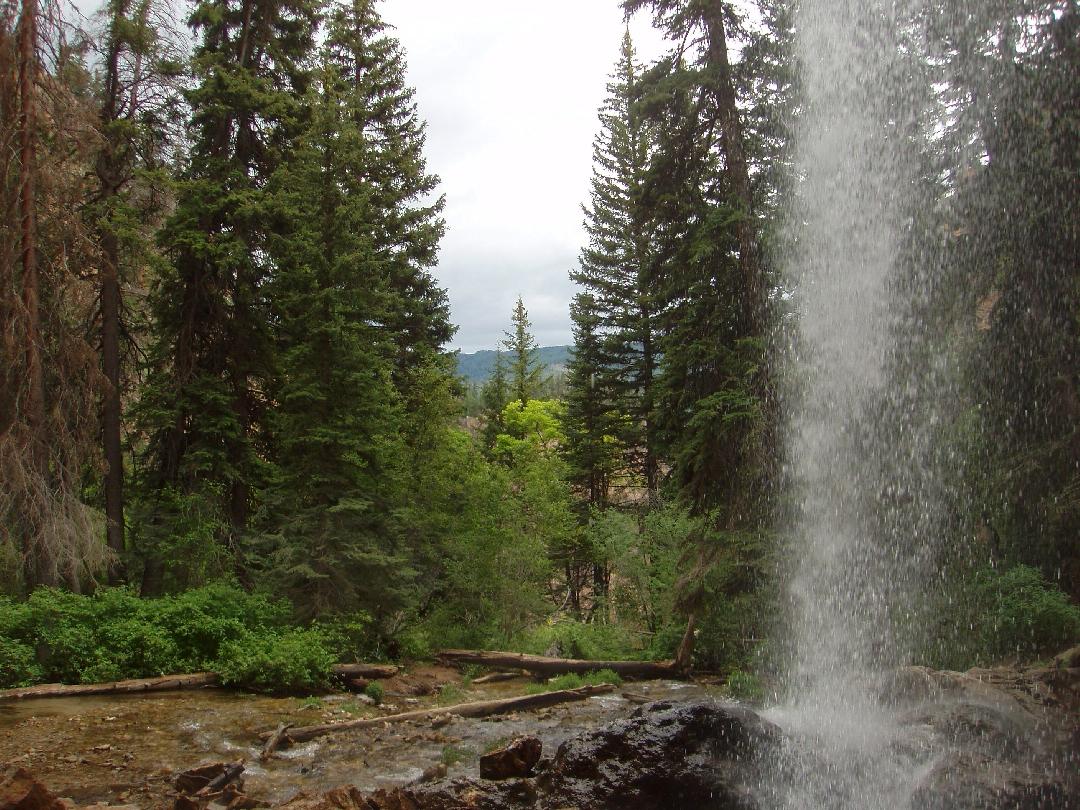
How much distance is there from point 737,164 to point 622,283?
15321 millimetres

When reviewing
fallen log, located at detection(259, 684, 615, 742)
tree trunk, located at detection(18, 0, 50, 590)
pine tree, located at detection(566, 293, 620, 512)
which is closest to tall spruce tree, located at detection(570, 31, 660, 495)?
pine tree, located at detection(566, 293, 620, 512)

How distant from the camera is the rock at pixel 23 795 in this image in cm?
516

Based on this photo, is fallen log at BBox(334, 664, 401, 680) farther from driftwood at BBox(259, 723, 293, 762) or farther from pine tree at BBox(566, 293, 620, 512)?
pine tree at BBox(566, 293, 620, 512)

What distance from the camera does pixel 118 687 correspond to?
10.7 metres

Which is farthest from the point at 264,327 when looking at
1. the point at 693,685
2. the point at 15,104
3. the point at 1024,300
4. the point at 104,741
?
the point at 1024,300

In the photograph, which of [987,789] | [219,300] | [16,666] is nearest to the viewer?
[987,789]

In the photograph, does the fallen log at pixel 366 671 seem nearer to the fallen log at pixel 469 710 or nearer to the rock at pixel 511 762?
the fallen log at pixel 469 710

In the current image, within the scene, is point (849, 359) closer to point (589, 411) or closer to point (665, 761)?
point (665, 761)

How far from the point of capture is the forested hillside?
1105 centimetres

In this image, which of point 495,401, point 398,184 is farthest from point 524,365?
point 398,184

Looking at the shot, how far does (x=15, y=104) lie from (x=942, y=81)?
1459cm

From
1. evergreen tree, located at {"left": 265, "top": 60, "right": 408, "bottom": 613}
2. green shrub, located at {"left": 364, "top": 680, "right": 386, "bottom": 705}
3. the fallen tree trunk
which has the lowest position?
the fallen tree trunk

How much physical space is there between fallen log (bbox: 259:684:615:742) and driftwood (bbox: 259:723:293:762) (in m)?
0.08

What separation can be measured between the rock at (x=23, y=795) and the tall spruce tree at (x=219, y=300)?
31.2 feet
